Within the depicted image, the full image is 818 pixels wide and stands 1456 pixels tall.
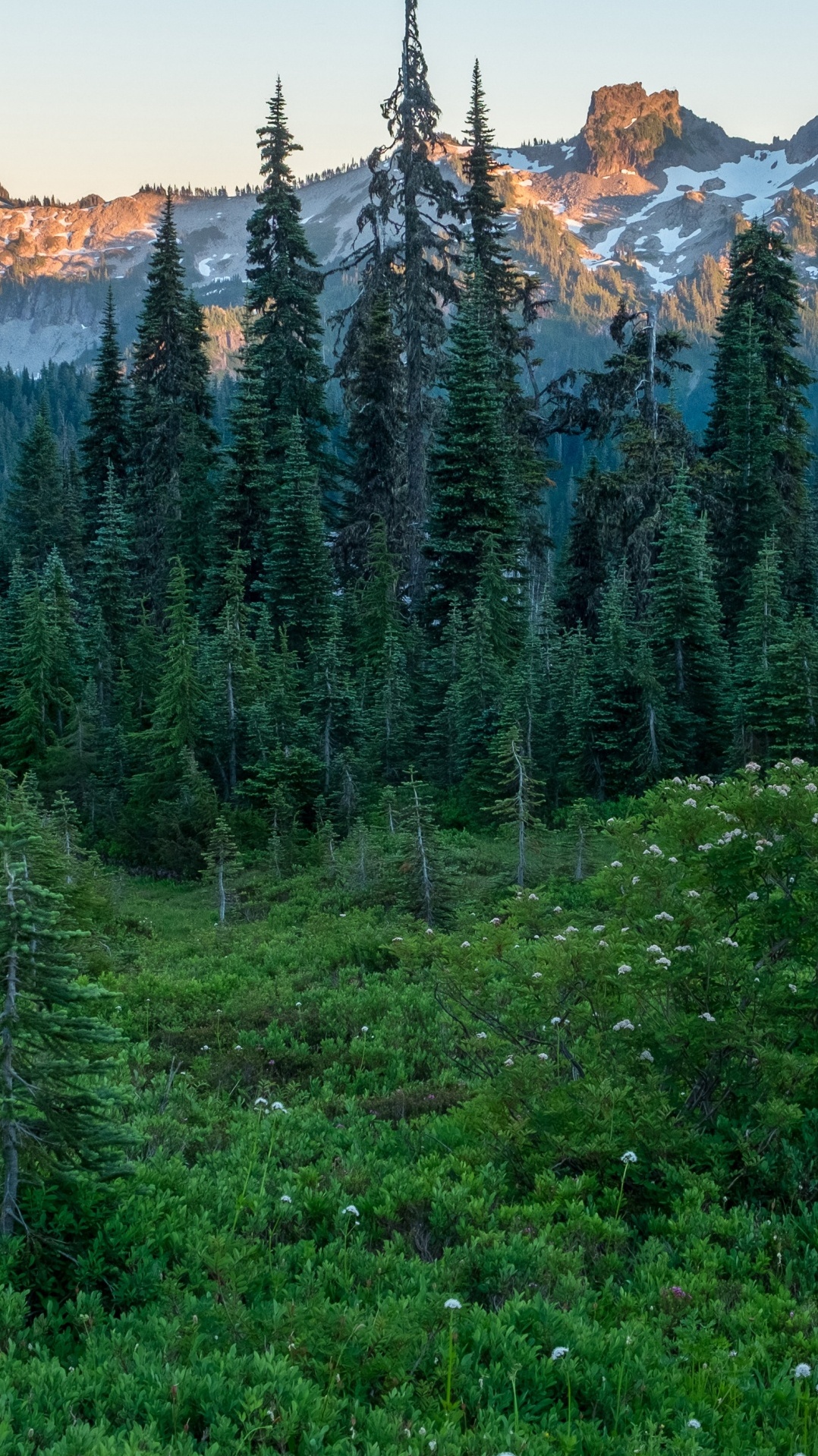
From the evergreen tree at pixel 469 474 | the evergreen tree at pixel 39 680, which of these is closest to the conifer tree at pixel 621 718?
the evergreen tree at pixel 469 474

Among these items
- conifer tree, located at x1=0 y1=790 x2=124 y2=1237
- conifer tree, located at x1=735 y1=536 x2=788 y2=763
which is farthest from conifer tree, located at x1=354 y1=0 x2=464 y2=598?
conifer tree, located at x1=0 y1=790 x2=124 y2=1237

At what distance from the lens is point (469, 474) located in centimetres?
3052

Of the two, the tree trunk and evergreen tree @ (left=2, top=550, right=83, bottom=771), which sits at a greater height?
evergreen tree @ (left=2, top=550, right=83, bottom=771)

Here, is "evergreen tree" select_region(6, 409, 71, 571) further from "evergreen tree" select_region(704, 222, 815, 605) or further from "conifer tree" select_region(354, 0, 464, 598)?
"evergreen tree" select_region(704, 222, 815, 605)

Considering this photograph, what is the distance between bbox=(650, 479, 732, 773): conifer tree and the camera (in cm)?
2239

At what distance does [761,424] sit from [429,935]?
27.9 metres

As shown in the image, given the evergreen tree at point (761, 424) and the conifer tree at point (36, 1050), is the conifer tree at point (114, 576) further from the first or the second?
the conifer tree at point (36, 1050)

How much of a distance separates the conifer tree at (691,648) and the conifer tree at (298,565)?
1194 cm

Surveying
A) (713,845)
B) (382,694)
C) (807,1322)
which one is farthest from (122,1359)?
(382,694)

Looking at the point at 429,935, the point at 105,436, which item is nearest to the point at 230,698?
the point at 429,935

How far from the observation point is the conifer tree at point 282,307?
3916 centimetres

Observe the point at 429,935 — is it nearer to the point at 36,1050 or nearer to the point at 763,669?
the point at 36,1050

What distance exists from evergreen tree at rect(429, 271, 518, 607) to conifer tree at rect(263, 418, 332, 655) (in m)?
3.95

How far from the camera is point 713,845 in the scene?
285 inches
